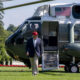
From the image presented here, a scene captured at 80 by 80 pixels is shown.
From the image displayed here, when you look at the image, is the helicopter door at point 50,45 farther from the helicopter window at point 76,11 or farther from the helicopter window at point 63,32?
the helicopter window at point 76,11

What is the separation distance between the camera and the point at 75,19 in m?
21.4

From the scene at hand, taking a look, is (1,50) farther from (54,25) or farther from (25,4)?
(25,4)

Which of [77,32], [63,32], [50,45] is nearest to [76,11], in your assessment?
[77,32]

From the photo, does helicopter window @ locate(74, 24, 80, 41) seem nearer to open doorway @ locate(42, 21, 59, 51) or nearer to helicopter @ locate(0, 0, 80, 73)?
helicopter @ locate(0, 0, 80, 73)

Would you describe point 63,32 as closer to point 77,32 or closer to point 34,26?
point 77,32

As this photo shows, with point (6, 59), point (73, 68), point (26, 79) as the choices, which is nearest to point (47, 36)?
point (73, 68)

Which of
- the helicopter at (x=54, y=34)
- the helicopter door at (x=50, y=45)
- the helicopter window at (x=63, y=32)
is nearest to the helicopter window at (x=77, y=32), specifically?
the helicopter at (x=54, y=34)

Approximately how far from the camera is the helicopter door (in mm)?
21312

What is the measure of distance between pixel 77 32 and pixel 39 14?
2.17m

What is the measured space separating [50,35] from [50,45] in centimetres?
52

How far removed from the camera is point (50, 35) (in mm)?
21672

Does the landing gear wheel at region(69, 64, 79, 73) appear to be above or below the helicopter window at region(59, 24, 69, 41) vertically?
below

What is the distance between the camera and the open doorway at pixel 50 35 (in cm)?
2155

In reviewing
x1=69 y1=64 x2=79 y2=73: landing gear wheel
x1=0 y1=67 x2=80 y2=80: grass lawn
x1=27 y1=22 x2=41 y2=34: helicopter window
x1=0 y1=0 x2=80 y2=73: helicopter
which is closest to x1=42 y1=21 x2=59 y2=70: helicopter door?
x1=0 y1=0 x2=80 y2=73: helicopter
